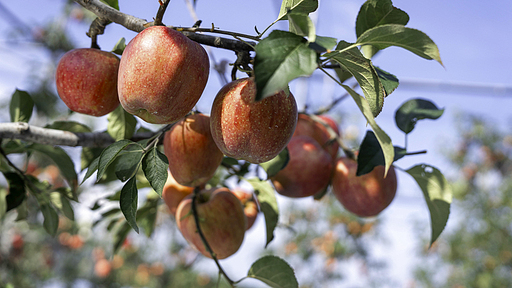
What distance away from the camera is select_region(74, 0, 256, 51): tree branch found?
0.42 metres

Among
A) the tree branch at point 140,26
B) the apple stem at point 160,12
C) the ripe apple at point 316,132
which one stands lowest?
the ripe apple at point 316,132

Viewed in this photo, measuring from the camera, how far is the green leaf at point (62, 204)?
0.70 m

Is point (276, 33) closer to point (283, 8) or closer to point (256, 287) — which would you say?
point (283, 8)

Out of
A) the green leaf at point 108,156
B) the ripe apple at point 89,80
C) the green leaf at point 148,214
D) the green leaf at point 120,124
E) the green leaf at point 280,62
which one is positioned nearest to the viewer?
the green leaf at point 280,62

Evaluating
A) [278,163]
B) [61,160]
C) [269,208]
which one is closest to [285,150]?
[278,163]

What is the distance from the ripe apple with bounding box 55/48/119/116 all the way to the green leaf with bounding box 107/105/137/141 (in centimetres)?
9

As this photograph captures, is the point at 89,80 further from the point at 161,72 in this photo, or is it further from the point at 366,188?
the point at 366,188

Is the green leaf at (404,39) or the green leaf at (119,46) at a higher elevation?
the green leaf at (404,39)

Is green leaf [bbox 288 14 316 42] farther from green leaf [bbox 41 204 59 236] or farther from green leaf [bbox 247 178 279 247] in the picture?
green leaf [bbox 41 204 59 236]

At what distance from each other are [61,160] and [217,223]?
34 centimetres

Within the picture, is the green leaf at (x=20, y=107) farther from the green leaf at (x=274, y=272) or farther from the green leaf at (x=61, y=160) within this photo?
the green leaf at (x=274, y=272)

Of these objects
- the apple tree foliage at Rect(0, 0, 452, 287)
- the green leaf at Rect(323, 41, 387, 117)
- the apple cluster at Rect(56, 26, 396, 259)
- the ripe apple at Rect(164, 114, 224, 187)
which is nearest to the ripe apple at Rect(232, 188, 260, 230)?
the apple cluster at Rect(56, 26, 396, 259)

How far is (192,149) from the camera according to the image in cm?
55

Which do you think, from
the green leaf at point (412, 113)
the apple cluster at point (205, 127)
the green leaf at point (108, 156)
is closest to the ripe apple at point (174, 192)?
the apple cluster at point (205, 127)
